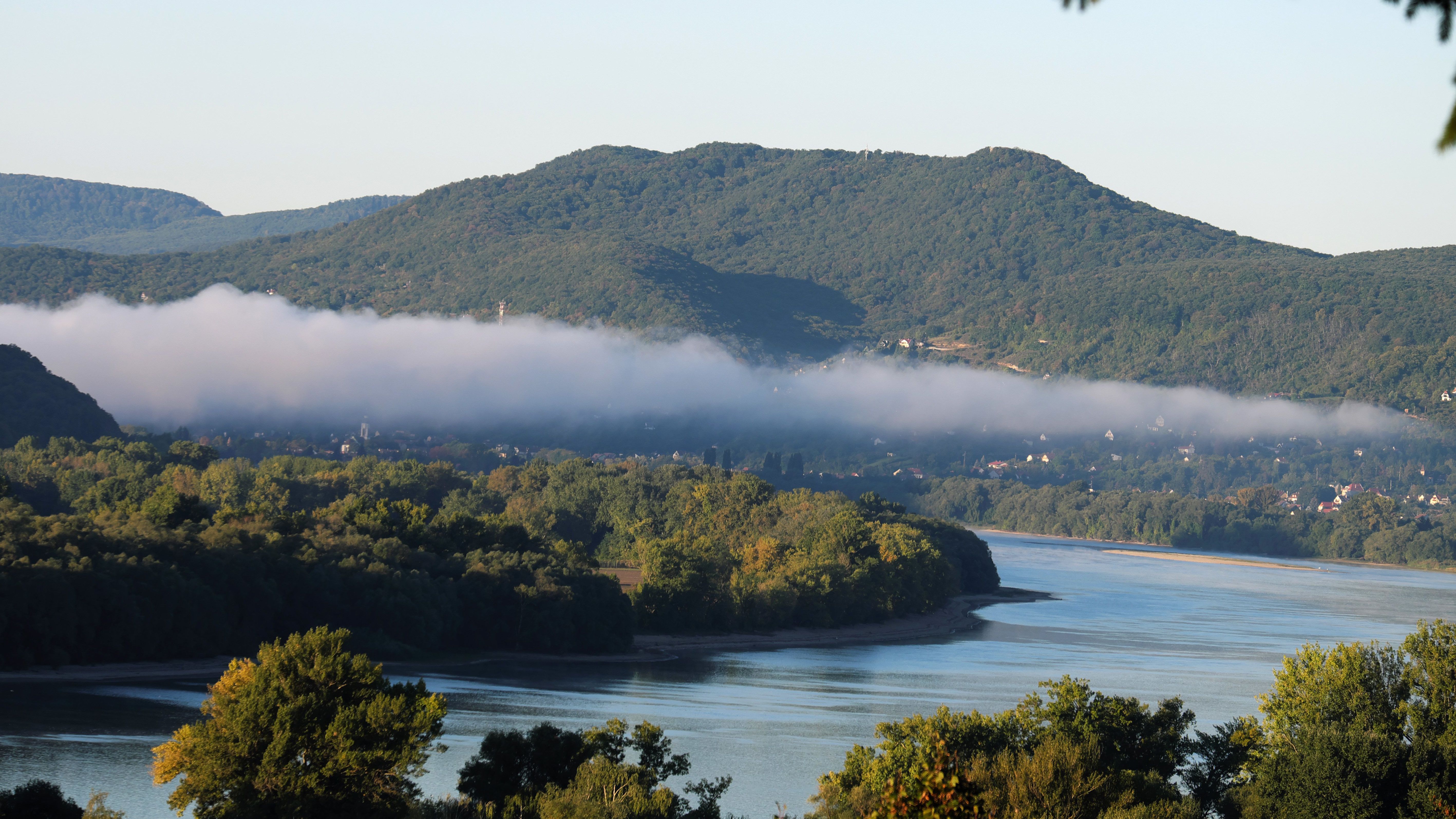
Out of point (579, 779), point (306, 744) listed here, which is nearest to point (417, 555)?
point (579, 779)

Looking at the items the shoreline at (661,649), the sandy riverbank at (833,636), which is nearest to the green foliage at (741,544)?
the sandy riverbank at (833,636)

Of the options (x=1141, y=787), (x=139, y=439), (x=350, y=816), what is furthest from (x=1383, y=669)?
(x=139, y=439)

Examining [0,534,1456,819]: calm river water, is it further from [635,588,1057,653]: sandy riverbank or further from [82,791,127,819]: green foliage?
[82,791,127,819]: green foliage

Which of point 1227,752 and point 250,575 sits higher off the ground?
point 250,575

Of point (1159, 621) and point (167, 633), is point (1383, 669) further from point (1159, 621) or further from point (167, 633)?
point (1159, 621)

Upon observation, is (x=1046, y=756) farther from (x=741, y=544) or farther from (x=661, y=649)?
(x=741, y=544)

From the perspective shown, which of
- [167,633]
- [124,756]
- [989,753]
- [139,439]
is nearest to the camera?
[989,753]
